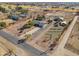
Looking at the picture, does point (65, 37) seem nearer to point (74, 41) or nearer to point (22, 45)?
point (74, 41)

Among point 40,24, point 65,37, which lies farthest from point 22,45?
point 65,37

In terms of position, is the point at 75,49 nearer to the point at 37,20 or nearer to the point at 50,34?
the point at 50,34

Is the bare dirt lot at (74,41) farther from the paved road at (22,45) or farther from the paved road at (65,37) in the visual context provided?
the paved road at (22,45)

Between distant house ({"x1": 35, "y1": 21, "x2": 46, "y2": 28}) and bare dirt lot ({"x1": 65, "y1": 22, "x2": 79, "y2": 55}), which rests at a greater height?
distant house ({"x1": 35, "y1": 21, "x2": 46, "y2": 28})

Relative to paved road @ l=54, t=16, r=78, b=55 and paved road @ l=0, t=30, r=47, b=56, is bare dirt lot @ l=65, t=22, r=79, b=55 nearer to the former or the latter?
paved road @ l=54, t=16, r=78, b=55

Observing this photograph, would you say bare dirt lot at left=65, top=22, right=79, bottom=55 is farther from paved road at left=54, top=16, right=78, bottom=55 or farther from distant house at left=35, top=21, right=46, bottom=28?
distant house at left=35, top=21, right=46, bottom=28

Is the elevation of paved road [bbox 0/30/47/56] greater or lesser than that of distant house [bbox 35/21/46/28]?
lesser

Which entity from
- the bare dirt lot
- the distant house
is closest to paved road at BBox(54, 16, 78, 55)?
the bare dirt lot

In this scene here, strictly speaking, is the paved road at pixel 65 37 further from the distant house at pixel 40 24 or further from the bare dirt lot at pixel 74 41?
the distant house at pixel 40 24

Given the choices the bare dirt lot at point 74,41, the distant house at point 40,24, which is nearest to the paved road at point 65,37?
the bare dirt lot at point 74,41

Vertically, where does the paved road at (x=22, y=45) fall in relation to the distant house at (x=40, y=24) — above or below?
below

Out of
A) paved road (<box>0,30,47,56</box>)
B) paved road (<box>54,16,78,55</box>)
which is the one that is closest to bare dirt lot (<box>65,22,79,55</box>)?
paved road (<box>54,16,78,55</box>)
